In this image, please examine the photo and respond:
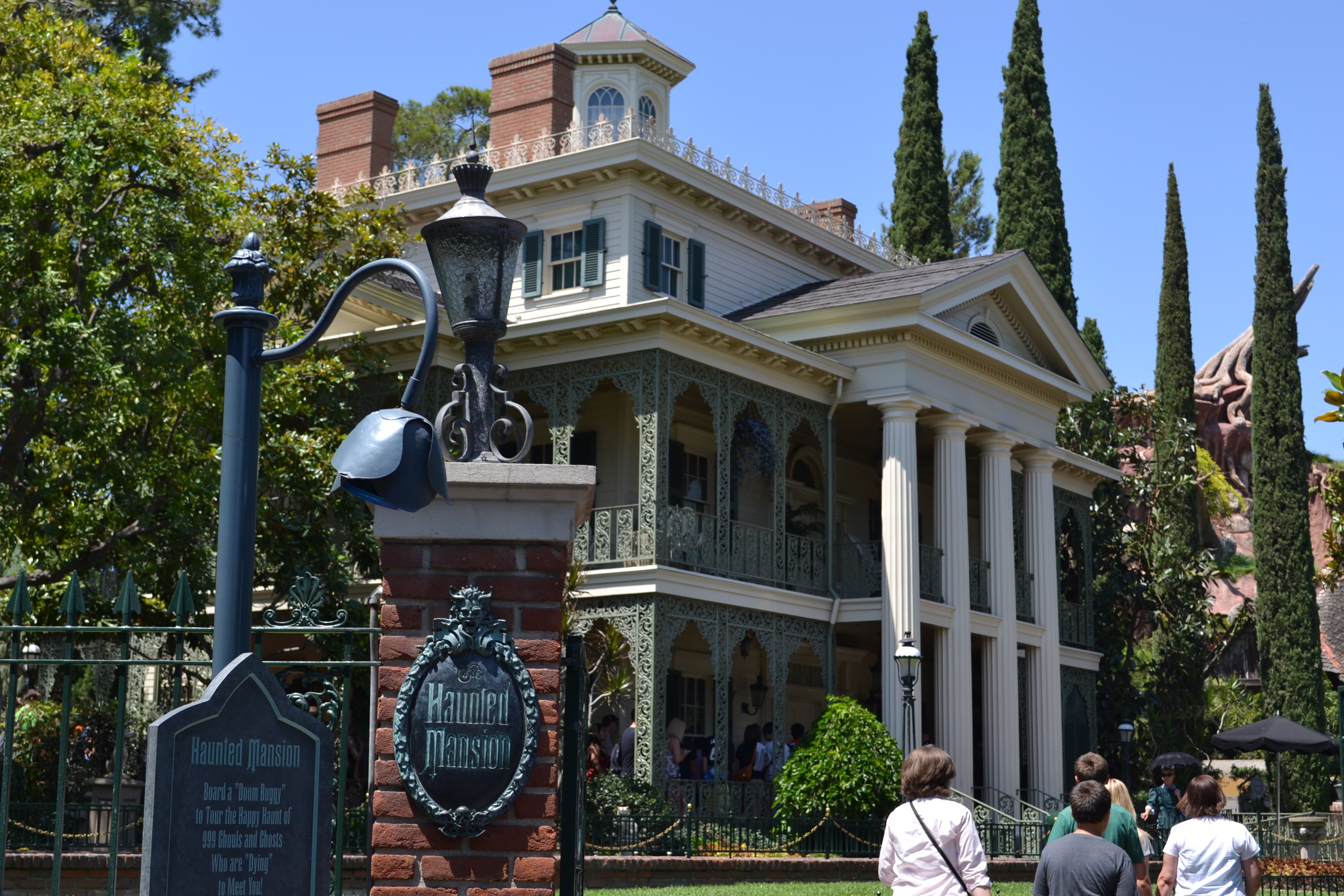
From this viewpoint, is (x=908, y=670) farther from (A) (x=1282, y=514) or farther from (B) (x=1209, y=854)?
(A) (x=1282, y=514)

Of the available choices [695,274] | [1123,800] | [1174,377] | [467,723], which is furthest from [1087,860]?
[1174,377]

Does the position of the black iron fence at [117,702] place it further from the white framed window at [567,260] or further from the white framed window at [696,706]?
the white framed window at [567,260]

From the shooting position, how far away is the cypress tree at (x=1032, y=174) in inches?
1563

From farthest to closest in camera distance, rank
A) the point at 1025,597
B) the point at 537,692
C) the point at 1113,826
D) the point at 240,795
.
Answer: the point at 1025,597 → the point at 1113,826 → the point at 537,692 → the point at 240,795

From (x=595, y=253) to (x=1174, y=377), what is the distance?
22443 millimetres

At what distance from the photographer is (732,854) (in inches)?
770

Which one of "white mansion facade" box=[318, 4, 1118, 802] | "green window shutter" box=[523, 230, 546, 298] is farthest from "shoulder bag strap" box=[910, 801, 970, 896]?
"green window shutter" box=[523, 230, 546, 298]

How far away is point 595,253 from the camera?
26.6 m

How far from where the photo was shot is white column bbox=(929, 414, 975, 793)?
25922 mm

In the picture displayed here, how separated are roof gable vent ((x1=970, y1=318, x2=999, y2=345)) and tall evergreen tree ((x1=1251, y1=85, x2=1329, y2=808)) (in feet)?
40.3

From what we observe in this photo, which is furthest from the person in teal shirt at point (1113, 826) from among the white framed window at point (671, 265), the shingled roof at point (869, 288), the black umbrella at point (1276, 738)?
the black umbrella at point (1276, 738)

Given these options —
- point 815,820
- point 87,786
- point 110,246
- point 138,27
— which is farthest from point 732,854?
point 138,27

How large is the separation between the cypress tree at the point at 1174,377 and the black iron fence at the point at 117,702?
22198 millimetres

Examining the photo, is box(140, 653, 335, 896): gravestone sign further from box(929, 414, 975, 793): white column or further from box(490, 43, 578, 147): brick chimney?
box(490, 43, 578, 147): brick chimney
